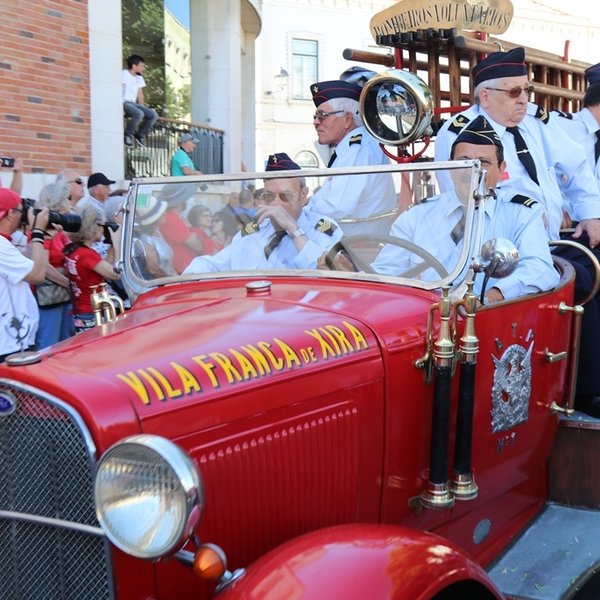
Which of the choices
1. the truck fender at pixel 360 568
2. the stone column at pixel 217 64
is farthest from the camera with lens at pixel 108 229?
the stone column at pixel 217 64

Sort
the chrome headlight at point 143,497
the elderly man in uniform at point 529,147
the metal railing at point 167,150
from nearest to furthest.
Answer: the chrome headlight at point 143,497 < the elderly man in uniform at point 529,147 < the metal railing at point 167,150

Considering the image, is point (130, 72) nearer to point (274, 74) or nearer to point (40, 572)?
point (40, 572)

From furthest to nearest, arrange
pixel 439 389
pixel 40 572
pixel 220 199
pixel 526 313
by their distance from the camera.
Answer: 1. pixel 220 199
2. pixel 526 313
3. pixel 439 389
4. pixel 40 572

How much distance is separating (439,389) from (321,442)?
45 centimetres

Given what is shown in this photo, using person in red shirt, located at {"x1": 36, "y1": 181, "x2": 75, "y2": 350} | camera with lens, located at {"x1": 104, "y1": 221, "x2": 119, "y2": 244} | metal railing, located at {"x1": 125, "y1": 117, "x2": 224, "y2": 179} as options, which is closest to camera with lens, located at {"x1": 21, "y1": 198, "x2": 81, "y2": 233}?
person in red shirt, located at {"x1": 36, "y1": 181, "x2": 75, "y2": 350}

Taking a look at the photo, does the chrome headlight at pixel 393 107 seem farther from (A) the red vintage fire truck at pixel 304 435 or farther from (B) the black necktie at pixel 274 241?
(B) the black necktie at pixel 274 241

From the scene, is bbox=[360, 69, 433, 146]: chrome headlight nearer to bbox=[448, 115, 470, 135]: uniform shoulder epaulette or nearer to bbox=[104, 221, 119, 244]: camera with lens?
bbox=[448, 115, 470, 135]: uniform shoulder epaulette

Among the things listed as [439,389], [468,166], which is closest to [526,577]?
[439,389]

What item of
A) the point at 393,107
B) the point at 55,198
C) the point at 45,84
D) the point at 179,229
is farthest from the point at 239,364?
the point at 45,84

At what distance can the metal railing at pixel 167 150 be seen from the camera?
398 inches

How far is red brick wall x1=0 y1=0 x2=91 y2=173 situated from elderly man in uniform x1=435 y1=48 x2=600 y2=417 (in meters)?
4.99

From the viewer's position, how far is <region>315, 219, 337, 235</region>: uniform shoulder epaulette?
2.84 metres

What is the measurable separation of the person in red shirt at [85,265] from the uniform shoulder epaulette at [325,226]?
7.99 feet

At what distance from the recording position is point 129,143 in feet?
31.8
